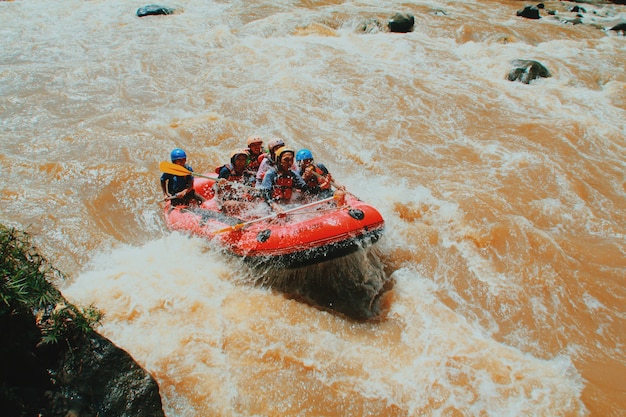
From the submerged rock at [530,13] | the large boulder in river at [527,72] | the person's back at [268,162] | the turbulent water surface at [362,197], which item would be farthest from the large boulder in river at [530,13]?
the person's back at [268,162]

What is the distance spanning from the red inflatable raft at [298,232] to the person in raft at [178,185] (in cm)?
55

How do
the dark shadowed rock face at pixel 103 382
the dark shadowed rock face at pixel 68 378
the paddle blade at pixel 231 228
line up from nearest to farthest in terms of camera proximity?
the dark shadowed rock face at pixel 68 378
the dark shadowed rock face at pixel 103 382
the paddle blade at pixel 231 228

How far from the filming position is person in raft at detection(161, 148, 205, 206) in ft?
18.0

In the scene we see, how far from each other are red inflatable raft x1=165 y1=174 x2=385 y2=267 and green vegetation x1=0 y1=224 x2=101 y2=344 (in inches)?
77.2

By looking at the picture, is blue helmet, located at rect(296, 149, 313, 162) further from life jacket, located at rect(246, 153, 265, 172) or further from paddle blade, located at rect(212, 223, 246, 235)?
paddle blade, located at rect(212, 223, 246, 235)

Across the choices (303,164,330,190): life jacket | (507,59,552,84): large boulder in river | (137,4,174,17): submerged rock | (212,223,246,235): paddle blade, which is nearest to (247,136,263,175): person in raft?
(303,164,330,190): life jacket

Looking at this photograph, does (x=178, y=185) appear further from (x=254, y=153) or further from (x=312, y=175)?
(x=312, y=175)

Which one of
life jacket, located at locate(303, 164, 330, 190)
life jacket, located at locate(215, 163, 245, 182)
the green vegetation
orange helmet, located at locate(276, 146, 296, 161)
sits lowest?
life jacket, located at locate(215, 163, 245, 182)

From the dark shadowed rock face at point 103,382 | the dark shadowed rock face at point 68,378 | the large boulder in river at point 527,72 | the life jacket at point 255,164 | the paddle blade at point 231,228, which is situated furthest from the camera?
the large boulder in river at point 527,72

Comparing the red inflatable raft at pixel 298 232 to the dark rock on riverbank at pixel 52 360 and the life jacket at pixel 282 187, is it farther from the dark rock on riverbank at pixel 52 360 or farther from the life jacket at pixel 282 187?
the dark rock on riverbank at pixel 52 360

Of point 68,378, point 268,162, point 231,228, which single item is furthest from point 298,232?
point 68,378

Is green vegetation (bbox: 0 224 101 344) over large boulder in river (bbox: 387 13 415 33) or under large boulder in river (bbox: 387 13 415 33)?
over

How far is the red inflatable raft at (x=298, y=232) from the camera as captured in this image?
436 cm

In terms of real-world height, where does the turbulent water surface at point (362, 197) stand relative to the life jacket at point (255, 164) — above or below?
below
